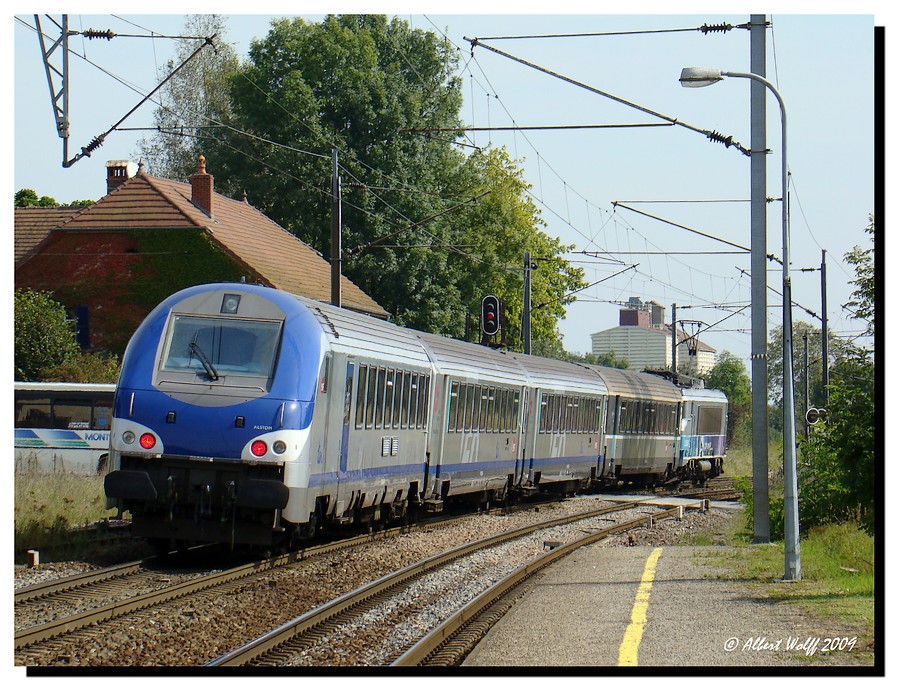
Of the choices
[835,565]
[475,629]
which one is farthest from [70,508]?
[835,565]

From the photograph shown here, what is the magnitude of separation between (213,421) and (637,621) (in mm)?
5168

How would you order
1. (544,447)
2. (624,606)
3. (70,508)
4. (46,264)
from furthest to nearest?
(46,264)
(544,447)
(70,508)
(624,606)

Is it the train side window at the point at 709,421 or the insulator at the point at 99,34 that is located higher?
the insulator at the point at 99,34

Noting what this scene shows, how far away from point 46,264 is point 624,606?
29754mm

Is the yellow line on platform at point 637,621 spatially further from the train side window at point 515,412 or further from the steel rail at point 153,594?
the train side window at point 515,412

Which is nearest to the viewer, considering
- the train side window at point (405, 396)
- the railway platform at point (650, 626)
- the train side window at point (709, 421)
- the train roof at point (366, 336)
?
the railway platform at point (650, 626)

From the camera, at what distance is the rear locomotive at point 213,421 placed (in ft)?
43.6

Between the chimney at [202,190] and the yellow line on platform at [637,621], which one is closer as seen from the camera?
the yellow line on platform at [637,621]

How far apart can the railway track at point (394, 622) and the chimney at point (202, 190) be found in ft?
84.0

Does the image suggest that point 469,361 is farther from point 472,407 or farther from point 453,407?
point 453,407

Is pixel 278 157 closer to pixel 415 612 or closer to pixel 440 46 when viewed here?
pixel 440 46

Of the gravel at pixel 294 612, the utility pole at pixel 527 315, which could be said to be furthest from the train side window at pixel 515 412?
the utility pole at pixel 527 315

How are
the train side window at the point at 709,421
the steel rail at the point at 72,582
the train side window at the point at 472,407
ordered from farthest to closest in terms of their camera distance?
the train side window at the point at 709,421 → the train side window at the point at 472,407 → the steel rail at the point at 72,582

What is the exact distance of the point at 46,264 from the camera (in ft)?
123
